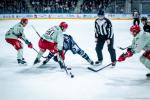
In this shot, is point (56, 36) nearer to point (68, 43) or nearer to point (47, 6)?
point (68, 43)

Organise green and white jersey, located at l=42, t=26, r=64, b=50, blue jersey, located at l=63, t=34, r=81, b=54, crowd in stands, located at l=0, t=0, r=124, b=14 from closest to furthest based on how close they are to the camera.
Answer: green and white jersey, located at l=42, t=26, r=64, b=50
blue jersey, located at l=63, t=34, r=81, b=54
crowd in stands, located at l=0, t=0, r=124, b=14

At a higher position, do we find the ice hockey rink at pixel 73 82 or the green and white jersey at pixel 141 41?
the green and white jersey at pixel 141 41

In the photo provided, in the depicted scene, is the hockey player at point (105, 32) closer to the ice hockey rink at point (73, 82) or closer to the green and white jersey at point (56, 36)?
the ice hockey rink at point (73, 82)

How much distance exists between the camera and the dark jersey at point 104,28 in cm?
712

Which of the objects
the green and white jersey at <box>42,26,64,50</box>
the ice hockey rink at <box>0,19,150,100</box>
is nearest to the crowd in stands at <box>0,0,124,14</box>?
the ice hockey rink at <box>0,19,150,100</box>

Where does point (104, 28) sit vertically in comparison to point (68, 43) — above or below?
above

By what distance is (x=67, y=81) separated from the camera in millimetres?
Answer: 5848

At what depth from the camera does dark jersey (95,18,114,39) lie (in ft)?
23.4

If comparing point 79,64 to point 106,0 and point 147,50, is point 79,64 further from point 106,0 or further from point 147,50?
point 106,0

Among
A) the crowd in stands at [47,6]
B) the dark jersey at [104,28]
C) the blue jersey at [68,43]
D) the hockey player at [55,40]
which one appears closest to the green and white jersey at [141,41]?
the hockey player at [55,40]

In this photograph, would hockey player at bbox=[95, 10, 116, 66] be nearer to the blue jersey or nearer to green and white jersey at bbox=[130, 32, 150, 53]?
the blue jersey

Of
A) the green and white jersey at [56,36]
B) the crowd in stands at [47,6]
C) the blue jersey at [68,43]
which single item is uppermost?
the crowd in stands at [47,6]

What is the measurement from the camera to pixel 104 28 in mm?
7152

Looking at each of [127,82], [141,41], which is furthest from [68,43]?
[141,41]
